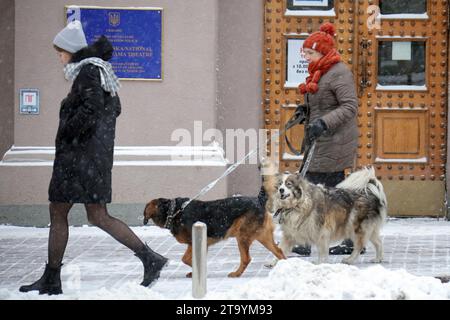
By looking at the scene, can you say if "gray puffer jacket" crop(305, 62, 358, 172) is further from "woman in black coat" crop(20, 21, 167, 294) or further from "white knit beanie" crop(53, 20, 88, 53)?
"white knit beanie" crop(53, 20, 88, 53)

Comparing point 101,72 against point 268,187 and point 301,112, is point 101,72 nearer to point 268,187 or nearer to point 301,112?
point 268,187

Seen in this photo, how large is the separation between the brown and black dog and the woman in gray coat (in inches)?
39.9

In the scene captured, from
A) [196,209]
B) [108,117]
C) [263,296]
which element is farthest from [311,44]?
[263,296]

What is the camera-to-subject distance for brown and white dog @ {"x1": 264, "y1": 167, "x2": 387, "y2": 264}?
8586 mm

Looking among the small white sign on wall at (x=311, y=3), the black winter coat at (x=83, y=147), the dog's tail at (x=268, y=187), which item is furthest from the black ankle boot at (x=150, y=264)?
the small white sign on wall at (x=311, y=3)

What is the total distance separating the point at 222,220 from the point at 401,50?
14.5 feet

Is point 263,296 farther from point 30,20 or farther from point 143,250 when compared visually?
point 30,20

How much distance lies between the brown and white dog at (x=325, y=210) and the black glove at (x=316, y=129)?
1.22 ft

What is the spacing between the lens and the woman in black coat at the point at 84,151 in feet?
23.3

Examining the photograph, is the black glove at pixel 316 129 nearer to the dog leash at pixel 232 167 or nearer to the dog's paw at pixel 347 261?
the dog leash at pixel 232 167

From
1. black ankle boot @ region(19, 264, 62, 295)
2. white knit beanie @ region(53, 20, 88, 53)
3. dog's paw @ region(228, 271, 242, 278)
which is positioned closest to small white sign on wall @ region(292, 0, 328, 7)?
dog's paw @ region(228, 271, 242, 278)

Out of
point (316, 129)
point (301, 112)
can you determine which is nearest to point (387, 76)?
point (301, 112)

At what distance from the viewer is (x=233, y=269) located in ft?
28.3

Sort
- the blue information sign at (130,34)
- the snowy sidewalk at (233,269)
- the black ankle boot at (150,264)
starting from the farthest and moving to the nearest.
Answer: the blue information sign at (130,34)
the black ankle boot at (150,264)
the snowy sidewalk at (233,269)
